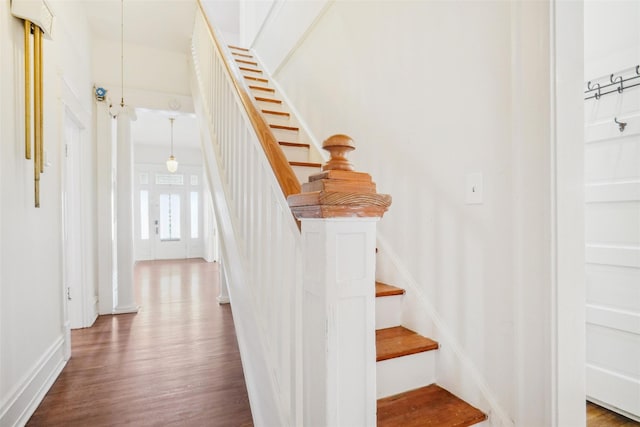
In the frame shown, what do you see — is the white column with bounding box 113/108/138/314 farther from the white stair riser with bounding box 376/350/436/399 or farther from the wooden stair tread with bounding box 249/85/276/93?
the white stair riser with bounding box 376/350/436/399

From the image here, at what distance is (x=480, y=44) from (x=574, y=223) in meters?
0.79

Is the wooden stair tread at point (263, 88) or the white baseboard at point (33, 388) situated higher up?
the wooden stair tread at point (263, 88)

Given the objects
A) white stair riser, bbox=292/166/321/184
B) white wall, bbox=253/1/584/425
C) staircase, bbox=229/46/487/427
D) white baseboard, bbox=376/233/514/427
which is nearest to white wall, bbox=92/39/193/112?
white stair riser, bbox=292/166/321/184

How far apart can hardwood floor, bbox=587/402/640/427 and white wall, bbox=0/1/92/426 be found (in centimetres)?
293

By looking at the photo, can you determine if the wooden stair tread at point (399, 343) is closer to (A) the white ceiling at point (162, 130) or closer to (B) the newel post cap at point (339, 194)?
(B) the newel post cap at point (339, 194)

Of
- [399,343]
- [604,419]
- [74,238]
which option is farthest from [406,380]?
[74,238]

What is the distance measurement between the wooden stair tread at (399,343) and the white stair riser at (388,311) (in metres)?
0.04

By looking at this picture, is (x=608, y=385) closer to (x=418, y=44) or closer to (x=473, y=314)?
(x=473, y=314)

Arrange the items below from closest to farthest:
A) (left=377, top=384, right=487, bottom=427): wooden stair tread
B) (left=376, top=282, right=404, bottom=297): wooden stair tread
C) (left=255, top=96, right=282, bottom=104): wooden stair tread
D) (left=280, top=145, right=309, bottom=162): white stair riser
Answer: (left=377, top=384, right=487, bottom=427): wooden stair tread → (left=376, top=282, right=404, bottom=297): wooden stair tread → (left=280, top=145, right=309, bottom=162): white stair riser → (left=255, top=96, right=282, bottom=104): wooden stair tread

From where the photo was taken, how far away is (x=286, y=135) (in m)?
2.97

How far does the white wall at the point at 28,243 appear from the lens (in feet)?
5.59

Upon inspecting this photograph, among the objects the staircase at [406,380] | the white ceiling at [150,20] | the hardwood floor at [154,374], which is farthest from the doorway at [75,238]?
the staircase at [406,380]

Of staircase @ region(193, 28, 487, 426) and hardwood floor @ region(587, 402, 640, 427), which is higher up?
staircase @ region(193, 28, 487, 426)

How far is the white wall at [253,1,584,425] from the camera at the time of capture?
3.81ft
